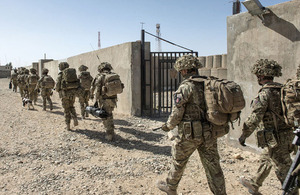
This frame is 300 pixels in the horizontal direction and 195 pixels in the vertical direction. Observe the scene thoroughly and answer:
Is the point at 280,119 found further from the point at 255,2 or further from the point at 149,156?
the point at 149,156

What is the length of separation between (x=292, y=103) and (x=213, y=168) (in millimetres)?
1076

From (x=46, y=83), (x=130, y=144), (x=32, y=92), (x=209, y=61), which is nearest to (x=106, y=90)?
(x=130, y=144)

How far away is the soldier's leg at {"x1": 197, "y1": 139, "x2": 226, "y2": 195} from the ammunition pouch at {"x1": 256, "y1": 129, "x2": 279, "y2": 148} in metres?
0.58

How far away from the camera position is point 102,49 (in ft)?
34.2

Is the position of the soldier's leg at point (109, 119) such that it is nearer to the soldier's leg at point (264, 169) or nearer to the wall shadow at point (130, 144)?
the wall shadow at point (130, 144)

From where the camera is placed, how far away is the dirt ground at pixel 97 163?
146 inches

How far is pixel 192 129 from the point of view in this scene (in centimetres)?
287

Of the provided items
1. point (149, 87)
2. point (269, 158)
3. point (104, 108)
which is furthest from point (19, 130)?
point (269, 158)

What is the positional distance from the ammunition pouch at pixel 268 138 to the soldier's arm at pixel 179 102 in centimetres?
100

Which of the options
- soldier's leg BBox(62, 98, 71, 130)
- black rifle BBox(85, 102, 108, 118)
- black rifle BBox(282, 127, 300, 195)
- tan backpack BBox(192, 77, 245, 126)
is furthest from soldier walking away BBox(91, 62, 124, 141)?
black rifle BBox(282, 127, 300, 195)

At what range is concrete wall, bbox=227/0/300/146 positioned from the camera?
407 cm

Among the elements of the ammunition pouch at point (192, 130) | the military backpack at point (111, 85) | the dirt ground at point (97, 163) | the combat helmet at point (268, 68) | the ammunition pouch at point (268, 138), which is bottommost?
the dirt ground at point (97, 163)

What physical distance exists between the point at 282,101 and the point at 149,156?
282cm

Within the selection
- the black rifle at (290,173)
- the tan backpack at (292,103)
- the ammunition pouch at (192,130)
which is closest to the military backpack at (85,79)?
the ammunition pouch at (192,130)
